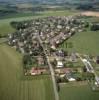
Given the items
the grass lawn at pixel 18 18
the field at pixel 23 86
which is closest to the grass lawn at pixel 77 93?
the field at pixel 23 86

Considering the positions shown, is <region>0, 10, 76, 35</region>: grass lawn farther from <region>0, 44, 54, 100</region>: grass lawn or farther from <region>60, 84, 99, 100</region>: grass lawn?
<region>60, 84, 99, 100</region>: grass lawn

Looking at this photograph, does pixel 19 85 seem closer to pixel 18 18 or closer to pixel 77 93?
pixel 77 93

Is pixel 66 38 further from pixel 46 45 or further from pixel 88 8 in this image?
pixel 88 8

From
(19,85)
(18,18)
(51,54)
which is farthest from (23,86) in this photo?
(18,18)

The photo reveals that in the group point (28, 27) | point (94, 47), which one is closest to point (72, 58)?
point (94, 47)

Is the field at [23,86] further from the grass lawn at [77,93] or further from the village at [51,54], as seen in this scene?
the village at [51,54]
